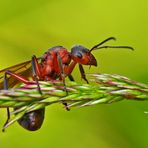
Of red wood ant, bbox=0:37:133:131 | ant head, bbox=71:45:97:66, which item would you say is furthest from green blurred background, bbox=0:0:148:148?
ant head, bbox=71:45:97:66

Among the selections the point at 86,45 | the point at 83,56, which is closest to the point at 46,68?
the point at 83,56

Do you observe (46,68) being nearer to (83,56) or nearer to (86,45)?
(83,56)

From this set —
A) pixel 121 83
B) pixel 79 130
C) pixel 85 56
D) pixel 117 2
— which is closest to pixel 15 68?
pixel 85 56

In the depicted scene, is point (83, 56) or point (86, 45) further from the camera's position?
point (86, 45)

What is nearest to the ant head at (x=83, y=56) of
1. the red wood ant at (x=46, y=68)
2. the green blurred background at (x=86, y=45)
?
the red wood ant at (x=46, y=68)

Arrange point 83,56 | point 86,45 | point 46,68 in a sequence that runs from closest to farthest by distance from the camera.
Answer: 1. point 83,56
2. point 46,68
3. point 86,45

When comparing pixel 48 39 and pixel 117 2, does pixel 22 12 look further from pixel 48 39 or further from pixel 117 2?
pixel 117 2

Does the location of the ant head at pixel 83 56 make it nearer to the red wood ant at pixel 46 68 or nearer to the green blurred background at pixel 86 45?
the red wood ant at pixel 46 68

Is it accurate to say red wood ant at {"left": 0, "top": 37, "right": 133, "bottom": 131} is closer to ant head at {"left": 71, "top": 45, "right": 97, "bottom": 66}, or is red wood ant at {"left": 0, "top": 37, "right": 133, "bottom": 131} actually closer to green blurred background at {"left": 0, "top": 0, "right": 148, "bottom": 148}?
ant head at {"left": 71, "top": 45, "right": 97, "bottom": 66}
